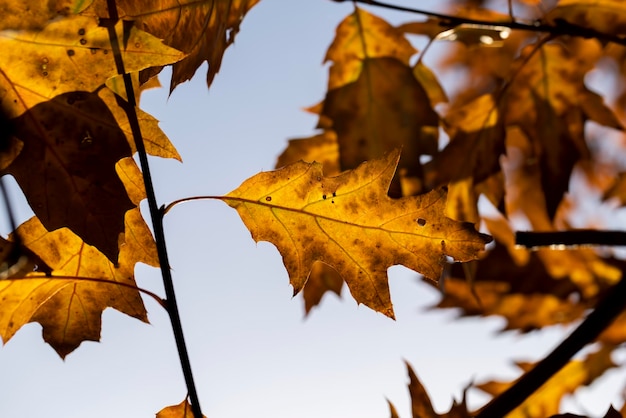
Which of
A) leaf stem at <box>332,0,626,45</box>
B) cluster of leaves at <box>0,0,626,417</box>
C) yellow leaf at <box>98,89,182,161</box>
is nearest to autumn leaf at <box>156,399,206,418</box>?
cluster of leaves at <box>0,0,626,417</box>

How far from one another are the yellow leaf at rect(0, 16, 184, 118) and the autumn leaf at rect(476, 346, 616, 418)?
1.04m

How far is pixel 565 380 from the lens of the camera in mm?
1655

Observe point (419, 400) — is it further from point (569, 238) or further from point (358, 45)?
point (358, 45)

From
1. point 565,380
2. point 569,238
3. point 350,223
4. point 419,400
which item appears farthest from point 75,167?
point 565,380

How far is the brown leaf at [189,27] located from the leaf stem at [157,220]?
0.07 m

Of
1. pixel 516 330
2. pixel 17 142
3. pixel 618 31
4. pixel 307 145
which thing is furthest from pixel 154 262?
pixel 516 330

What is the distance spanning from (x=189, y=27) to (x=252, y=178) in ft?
0.72

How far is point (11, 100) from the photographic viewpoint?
33.4 inches

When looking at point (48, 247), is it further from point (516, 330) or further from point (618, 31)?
point (516, 330)

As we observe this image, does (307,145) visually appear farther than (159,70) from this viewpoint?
Yes

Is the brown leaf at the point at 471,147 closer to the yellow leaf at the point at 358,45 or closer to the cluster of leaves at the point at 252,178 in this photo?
the cluster of leaves at the point at 252,178

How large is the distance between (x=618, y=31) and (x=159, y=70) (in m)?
1.06

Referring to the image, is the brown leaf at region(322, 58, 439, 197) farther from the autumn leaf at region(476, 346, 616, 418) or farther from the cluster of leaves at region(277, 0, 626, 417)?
the autumn leaf at region(476, 346, 616, 418)

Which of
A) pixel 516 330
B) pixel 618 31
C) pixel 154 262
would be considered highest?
pixel 154 262
